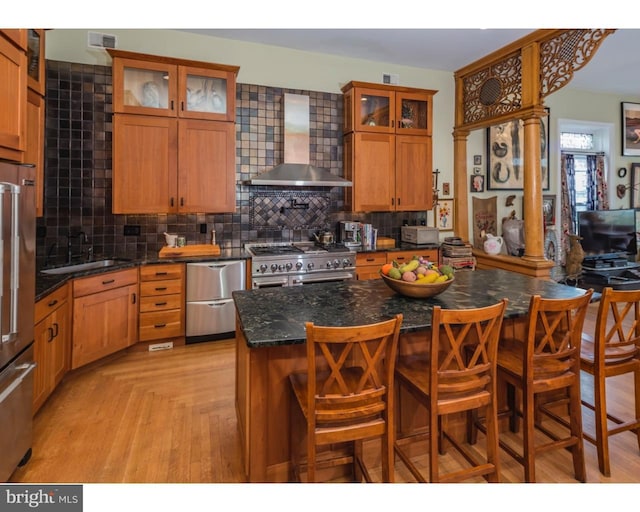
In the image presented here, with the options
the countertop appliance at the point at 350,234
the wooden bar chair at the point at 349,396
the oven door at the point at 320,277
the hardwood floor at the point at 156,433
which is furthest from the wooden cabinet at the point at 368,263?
the wooden bar chair at the point at 349,396

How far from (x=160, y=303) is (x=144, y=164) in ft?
4.50

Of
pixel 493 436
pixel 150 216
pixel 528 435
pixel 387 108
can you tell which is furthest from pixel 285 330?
pixel 387 108

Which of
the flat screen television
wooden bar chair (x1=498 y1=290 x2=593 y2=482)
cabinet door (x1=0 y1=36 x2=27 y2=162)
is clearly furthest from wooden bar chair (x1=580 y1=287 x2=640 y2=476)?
the flat screen television

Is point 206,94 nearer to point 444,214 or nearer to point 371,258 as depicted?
point 371,258

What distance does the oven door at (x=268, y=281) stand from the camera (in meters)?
3.97

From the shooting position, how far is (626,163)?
6.48 m

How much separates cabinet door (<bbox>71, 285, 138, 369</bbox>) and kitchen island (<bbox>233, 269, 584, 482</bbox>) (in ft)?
5.31

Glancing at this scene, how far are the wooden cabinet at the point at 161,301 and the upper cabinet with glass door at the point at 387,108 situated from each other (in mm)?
2629

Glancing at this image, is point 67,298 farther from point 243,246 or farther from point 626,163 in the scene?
point 626,163

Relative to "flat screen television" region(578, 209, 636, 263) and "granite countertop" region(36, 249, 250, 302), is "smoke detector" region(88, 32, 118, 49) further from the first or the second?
"flat screen television" region(578, 209, 636, 263)

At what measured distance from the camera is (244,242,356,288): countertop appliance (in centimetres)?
397

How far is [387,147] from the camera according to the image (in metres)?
4.70

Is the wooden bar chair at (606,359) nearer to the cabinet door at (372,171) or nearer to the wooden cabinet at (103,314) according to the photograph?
the cabinet door at (372,171)
